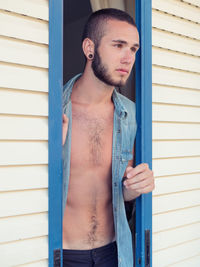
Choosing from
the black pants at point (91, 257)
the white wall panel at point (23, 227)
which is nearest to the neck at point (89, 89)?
the white wall panel at point (23, 227)

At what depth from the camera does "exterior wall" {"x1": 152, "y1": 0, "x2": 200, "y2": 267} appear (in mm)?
2387

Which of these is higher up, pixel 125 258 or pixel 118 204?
pixel 118 204

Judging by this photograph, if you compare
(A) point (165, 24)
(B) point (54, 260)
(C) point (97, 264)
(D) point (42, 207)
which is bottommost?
(C) point (97, 264)

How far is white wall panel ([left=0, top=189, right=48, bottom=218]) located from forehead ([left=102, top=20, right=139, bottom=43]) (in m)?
1.14

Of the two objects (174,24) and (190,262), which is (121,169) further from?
(174,24)

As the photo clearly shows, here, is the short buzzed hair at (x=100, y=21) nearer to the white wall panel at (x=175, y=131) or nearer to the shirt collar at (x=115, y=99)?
the shirt collar at (x=115, y=99)

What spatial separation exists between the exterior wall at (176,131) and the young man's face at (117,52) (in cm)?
25

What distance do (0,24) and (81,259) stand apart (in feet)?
5.30

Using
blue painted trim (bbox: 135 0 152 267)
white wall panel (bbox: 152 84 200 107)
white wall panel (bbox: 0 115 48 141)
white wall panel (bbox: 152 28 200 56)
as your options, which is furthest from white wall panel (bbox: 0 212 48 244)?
white wall panel (bbox: 152 28 200 56)

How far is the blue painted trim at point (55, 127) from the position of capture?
1.73 metres

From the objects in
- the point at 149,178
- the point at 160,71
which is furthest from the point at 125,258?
the point at 160,71

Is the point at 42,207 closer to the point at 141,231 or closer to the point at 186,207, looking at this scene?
the point at 141,231

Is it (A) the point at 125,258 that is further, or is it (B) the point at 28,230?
(A) the point at 125,258

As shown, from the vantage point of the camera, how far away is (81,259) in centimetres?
226
